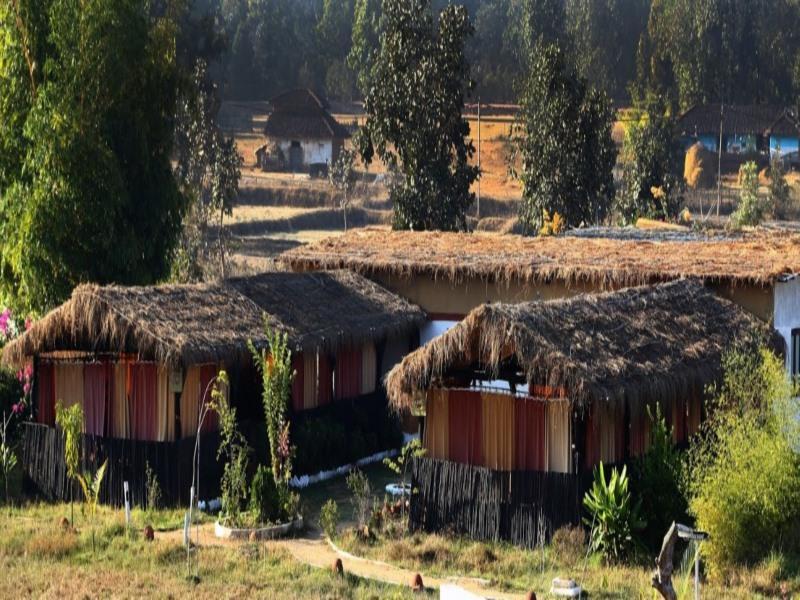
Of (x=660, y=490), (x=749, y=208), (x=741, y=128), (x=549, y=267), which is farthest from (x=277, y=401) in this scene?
(x=741, y=128)

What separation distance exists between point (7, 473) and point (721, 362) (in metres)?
9.18

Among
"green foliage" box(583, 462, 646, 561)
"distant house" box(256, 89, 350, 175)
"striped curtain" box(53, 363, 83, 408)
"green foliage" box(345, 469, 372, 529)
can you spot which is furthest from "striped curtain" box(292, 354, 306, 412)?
"distant house" box(256, 89, 350, 175)

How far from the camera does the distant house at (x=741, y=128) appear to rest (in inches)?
2677

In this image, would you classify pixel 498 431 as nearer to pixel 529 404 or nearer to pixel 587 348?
pixel 529 404

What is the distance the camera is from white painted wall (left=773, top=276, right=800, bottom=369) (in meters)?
20.9

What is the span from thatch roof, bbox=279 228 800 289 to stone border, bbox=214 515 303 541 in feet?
21.6

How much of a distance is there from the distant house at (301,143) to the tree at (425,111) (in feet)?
101

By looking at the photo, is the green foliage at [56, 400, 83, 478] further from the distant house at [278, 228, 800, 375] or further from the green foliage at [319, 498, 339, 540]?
the distant house at [278, 228, 800, 375]

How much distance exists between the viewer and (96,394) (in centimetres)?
1936

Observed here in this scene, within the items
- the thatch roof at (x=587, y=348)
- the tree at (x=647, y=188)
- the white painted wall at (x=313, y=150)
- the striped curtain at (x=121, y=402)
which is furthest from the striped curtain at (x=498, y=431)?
the white painted wall at (x=313, y=150)

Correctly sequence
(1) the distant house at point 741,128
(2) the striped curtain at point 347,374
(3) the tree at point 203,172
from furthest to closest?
(1) the distant house at point 741,128, (3) the tree at point 203,172, (2) the striped curtain at point 347,374

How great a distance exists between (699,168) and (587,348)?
4978 centimetres

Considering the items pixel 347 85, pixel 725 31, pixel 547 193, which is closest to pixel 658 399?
pixel 547 193

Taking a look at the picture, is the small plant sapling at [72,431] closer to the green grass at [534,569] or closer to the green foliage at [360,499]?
the green foliage at [360,499]
